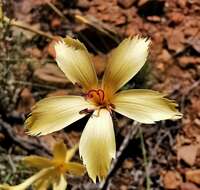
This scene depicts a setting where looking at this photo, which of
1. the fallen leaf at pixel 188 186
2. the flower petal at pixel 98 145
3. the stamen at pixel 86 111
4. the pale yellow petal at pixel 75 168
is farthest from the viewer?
the fallen leaf at pixel 188 186

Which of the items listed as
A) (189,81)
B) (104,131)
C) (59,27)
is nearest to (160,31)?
(189,81)

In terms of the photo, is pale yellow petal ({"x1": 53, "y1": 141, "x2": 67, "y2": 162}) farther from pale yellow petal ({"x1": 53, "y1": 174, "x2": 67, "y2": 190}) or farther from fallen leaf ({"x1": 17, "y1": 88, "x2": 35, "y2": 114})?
fallen leaf ({"x1": 17, "y1": 88, "x2": 35, "y2": 114})

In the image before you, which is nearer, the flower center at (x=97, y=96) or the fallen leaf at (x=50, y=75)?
the flower center at (x=97, y=96)

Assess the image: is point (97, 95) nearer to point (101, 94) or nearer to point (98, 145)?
point (101, 94)

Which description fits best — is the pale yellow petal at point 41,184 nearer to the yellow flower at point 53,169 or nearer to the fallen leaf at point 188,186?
the yellow flower at point 53,169

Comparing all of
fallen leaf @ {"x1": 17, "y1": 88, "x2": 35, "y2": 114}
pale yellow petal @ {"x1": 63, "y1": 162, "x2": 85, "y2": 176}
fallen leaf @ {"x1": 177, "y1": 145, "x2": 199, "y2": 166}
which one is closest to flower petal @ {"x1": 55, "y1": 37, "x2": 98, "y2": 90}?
pale yellow petal @ {"x1": 63, "y1": 162, "x2": 85, "y2": 176}

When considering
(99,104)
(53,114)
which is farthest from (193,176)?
(53,114)

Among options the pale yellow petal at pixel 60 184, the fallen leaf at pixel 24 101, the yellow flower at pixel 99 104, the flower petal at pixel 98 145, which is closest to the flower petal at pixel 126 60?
the yellow flower at pixel 99 104
